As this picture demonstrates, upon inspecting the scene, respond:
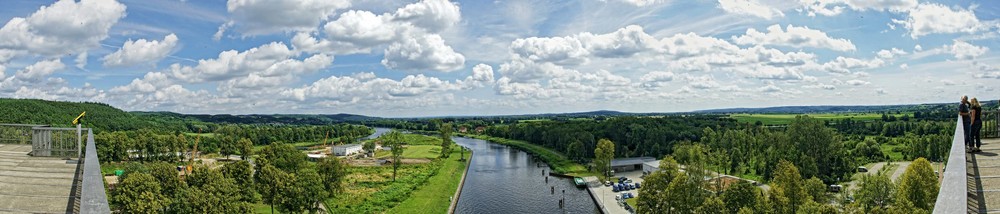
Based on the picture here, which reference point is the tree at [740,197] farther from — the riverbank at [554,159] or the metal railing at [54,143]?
the riverbank at [554,159]

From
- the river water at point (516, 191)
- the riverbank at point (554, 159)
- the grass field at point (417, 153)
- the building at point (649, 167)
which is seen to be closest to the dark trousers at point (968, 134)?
the river water at point (516, 191)

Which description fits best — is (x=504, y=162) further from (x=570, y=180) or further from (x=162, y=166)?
(x=162, y=166)

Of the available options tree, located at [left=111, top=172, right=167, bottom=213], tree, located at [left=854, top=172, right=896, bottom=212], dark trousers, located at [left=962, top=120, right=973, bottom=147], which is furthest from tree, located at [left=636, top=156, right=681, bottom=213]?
tree, located at [left=111, top=172, right=167, bottom=213]

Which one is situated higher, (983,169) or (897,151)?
(983,169)

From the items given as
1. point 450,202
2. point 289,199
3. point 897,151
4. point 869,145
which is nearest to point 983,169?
point 289,199

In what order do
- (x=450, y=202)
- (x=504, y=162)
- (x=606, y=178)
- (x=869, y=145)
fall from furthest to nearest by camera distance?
(x=504, y=162)
(x=869, y=145)
(x=606, y=178)
(x=450, y=202)

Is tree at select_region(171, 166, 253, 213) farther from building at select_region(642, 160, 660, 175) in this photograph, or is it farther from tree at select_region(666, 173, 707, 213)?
building at select_region(642, 160, 660, 175)

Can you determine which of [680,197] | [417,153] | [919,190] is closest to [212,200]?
[680,197]
